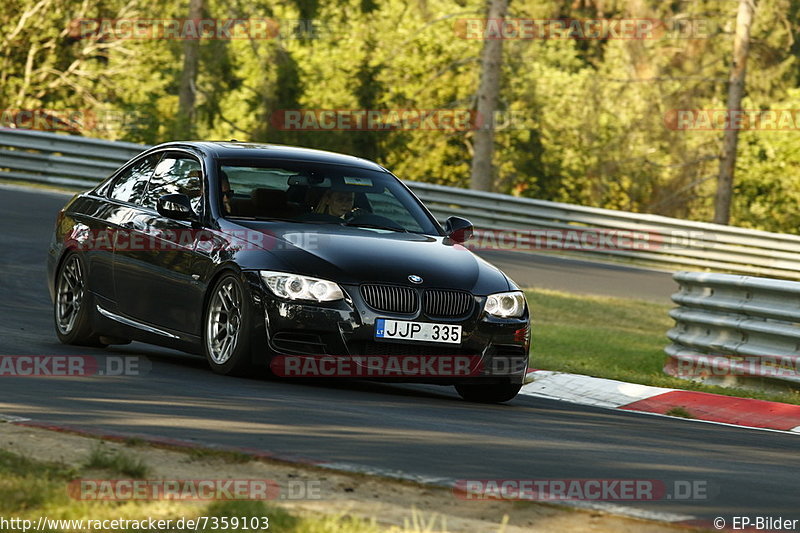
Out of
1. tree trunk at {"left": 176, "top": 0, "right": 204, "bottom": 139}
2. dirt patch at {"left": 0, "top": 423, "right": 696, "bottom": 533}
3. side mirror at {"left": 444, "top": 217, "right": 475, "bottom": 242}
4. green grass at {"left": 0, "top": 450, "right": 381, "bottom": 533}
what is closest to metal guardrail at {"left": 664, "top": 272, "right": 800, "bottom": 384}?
side mirror at {"left": 444, "top": 217, "right": 475, "bottom": 242}

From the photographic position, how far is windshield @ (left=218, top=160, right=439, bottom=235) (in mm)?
9867

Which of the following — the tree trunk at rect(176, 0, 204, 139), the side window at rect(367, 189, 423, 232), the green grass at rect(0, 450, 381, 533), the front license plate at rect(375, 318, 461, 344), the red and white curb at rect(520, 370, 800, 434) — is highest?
the tree trunk at rect(176, 0, 204, 139)

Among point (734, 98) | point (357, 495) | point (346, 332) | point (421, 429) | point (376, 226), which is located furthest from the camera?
point (734, 98)

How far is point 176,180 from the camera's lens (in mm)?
10445

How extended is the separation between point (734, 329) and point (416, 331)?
447cm

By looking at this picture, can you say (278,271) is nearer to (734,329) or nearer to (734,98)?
(734,329)

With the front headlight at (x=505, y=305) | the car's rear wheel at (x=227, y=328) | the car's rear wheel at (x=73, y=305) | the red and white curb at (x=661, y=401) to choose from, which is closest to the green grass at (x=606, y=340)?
the red and white curb at (x=661, y=401)

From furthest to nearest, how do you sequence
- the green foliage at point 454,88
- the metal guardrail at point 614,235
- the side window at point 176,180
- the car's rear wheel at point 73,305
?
the green foliage at point 454,88 → the metal guardrail at point 614,235 → the car's rear wheel at point 73,305 → the side window at point 176,180

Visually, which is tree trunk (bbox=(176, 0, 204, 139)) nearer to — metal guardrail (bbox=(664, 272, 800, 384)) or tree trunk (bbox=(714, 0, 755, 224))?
tree trunk (bbox=(714, 0, 755, 224))

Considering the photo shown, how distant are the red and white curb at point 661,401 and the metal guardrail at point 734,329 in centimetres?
101

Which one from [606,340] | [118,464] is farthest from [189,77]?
[118,464]

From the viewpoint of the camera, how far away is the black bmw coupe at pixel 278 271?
889 centimetres

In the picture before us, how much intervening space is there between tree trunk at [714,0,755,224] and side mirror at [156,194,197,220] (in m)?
26.4

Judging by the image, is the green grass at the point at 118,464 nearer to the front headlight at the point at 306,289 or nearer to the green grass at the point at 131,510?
the green grass at the point at 131,510
